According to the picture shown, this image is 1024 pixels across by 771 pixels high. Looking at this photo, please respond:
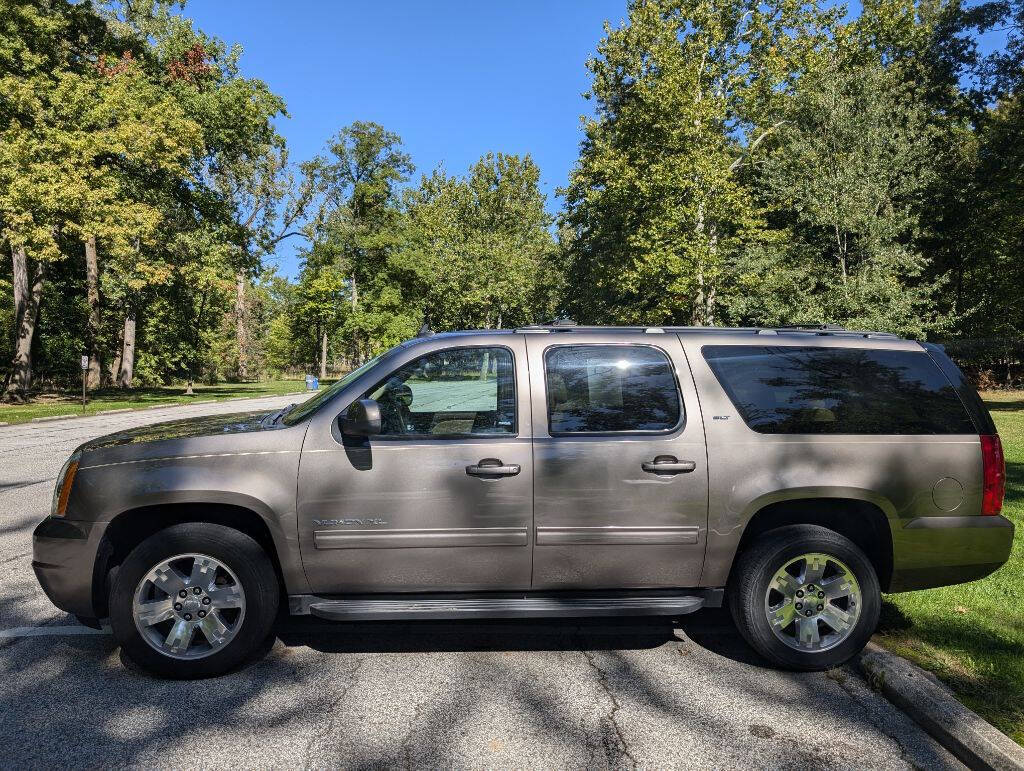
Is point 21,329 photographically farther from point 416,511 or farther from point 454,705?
point 454,705

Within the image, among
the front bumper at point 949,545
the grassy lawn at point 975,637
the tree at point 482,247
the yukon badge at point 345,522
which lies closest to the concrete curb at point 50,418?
the yukon badge at point 345,522

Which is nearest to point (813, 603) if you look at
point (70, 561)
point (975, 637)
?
point (975, 637)

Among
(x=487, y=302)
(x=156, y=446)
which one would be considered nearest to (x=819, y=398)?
(x=156, y=446)

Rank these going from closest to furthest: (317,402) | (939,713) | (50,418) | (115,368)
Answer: (939,713) → (317,402) → (50,418) → (115,368)

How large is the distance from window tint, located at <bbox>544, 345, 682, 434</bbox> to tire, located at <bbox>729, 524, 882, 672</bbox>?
0.91 m

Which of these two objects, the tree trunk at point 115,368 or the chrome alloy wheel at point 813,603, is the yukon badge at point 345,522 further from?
the tree trunk at point 115,368

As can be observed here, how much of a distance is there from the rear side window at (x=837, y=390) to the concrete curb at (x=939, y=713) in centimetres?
124

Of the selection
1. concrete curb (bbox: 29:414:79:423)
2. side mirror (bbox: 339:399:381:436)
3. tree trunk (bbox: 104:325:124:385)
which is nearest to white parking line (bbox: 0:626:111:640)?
side mirror (bbox: 339:399:381:436)

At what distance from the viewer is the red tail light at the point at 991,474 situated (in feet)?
11.4

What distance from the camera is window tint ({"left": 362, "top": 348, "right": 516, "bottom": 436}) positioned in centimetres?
354

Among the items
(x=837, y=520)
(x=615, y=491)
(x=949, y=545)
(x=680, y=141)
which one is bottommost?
(x=949, y=545)

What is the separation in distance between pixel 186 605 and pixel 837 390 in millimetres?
3743

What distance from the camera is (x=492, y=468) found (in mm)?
3359

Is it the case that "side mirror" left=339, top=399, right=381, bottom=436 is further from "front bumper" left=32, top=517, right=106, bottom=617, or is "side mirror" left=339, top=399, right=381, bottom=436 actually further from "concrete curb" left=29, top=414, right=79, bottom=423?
"concrete curb" left=29, top=414, right=79, bottom=423
